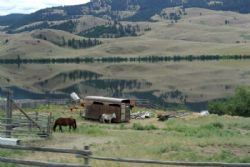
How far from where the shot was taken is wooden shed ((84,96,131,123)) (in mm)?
40438

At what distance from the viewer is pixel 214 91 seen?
101625 mm

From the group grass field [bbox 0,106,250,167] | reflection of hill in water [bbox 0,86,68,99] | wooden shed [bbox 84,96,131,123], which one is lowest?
reflection of hill in water [bbox 0,86,68,99]

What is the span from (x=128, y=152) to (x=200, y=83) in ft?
323

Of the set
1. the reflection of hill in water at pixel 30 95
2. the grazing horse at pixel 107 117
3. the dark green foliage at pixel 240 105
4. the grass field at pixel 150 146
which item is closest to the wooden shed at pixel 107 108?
the grazing horse at pixel 107 117

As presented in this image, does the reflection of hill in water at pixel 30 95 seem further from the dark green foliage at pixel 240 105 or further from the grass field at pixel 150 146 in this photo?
the grass field at pixel 150 146

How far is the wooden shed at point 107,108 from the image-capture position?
4044 centimetres

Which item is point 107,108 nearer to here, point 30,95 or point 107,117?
point 107,117

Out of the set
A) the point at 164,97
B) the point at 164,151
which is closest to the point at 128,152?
the point at 164,151

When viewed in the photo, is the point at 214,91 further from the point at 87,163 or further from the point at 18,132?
the point at 87,163

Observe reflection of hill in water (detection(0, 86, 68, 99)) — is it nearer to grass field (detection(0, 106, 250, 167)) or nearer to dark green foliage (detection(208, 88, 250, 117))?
dark green foliage (detection(208, 88, 250, 117))

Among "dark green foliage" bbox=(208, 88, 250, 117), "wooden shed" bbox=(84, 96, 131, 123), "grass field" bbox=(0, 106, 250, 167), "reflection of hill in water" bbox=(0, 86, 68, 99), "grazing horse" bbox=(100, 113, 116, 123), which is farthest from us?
"reflection of hill in water" bbox=(0, 86, 68, 99)

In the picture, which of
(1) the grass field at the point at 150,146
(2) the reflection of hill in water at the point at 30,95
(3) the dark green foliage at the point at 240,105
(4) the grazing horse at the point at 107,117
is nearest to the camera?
(1) the grass field at the point at 150,146

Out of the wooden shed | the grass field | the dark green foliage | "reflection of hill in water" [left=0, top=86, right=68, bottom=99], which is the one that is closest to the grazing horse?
the wooden shed

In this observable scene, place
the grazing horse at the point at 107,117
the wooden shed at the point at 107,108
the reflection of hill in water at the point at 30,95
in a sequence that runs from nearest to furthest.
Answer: the grazing horse at the point at 107,117 < the wooden shed at the point at 107,108 < the reflection of hill in water at the point at 30,95
